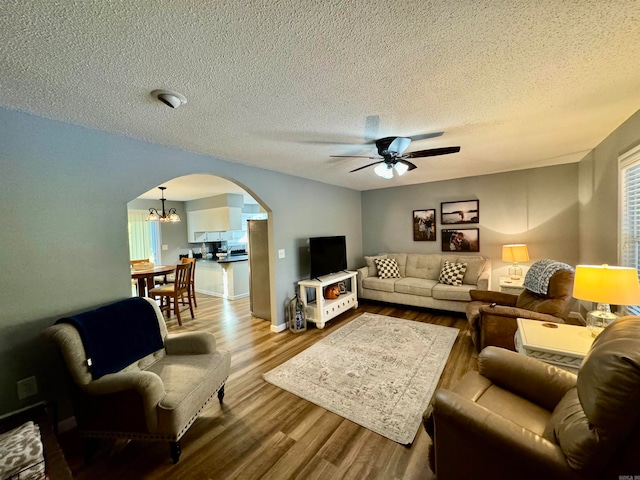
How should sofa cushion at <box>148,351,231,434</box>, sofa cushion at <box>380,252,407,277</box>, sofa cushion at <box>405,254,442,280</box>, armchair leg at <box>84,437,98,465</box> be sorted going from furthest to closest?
sofa cushion at <box>380,252,407,277</box> < sofa cushion at <box>405,254,442,280</box> < armchair leg at <box>84,437,98,465</box> < sofa cushion at <box>148,351,231,434</box>

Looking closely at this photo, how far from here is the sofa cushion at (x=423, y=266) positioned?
477 centimetres

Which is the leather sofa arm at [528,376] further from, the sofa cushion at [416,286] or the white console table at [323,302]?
the sofa cushion at [416,286]

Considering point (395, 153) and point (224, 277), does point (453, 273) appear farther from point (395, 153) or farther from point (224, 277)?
point (224, 277)

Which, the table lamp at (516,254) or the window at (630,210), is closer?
the window at (630,210)

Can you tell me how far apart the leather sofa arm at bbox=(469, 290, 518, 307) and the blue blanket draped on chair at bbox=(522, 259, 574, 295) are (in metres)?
0.29

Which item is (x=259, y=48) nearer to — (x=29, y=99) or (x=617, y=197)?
(x=29, y=99)

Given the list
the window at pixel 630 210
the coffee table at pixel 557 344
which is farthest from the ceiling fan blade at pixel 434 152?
the coffee table at pixel 557 344

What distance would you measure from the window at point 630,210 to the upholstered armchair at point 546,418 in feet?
5.54

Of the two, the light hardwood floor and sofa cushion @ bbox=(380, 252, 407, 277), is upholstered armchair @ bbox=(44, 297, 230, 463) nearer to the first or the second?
the light hardwood floor

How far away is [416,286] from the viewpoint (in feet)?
14.4

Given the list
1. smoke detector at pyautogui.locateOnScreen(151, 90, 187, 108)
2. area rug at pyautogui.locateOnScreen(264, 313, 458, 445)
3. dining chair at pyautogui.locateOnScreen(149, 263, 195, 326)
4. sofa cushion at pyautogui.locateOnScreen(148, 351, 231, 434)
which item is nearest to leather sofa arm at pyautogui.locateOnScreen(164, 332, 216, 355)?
sofa cushion at pyautogui.locateOnScreen(148, 351, 231, 434)

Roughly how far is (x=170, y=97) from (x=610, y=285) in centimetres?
309

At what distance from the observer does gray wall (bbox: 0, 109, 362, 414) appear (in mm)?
1749

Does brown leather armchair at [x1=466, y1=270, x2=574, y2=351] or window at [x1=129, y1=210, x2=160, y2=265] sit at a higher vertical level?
window at [x1=129, y1=210, x2=160, y2=265]
